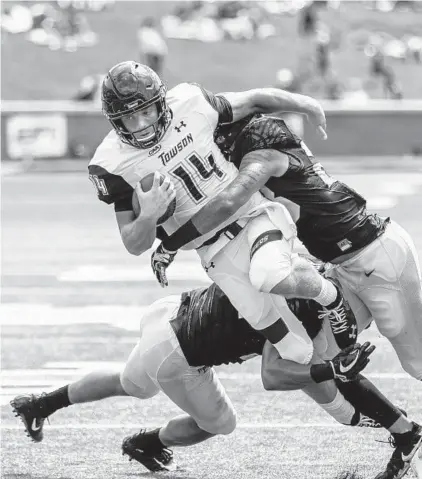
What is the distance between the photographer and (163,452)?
5227 mm

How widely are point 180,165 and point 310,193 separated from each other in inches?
23.2

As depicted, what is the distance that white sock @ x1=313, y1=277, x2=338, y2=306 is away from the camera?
4586 millimetres

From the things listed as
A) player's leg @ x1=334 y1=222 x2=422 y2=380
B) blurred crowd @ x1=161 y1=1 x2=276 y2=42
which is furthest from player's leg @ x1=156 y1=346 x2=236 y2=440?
blurred crowd @ x1=161 y1=1 x2=276 y2=42

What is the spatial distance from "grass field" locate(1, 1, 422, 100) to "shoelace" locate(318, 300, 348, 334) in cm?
1876

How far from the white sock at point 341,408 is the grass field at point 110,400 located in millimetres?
261

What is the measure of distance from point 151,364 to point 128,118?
1104 millimetres

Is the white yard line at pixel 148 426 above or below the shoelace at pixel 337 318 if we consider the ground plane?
below

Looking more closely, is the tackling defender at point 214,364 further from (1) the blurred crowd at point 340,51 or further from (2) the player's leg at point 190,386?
(1) the blurred crowd at point 340,51

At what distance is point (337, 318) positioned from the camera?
471 cm

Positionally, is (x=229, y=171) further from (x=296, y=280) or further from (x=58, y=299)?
(x=58, y=299)

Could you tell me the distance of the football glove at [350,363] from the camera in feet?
14.6

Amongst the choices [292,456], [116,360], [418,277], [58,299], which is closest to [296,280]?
[418,277]

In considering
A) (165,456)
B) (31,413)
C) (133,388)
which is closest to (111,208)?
(31,413)

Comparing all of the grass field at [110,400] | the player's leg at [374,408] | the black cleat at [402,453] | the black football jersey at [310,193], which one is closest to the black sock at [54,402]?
the grass field at [110,400]
